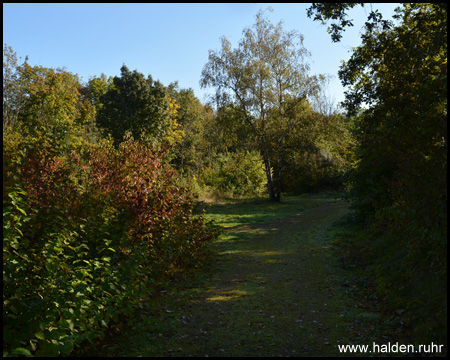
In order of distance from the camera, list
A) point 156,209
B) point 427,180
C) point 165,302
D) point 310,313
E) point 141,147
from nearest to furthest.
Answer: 1. point 427,180
2. point 310,313
3. point 165,302
4. point 156,209
5. point 141,147

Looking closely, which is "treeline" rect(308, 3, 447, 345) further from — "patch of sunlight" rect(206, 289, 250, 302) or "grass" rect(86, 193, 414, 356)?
"patch of sunlight" rect(206, 289, 250, 302)

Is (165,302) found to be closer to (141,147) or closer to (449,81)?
(141,147)

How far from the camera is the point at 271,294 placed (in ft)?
22.0

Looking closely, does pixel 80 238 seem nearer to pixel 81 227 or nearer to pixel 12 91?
pixel 81 227

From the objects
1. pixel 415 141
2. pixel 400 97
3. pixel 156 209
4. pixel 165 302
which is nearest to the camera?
pixel 415 141

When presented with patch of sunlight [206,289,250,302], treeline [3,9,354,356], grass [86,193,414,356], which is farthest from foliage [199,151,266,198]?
patch of sunlight [206,289,250,302]

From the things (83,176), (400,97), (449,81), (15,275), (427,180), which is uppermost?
(400,97)

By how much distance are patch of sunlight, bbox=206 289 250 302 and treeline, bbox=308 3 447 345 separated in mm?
2534

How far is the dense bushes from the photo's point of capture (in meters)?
3.65

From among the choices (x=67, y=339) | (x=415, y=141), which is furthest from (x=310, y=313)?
(x=67, y=339)

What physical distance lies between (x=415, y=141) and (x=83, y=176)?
20.3ft

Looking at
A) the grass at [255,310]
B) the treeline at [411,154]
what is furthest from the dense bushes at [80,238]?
the treeline at [411,154]

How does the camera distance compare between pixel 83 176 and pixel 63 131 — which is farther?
pixel 63 131

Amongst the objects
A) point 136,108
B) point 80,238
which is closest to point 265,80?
point 136,108
